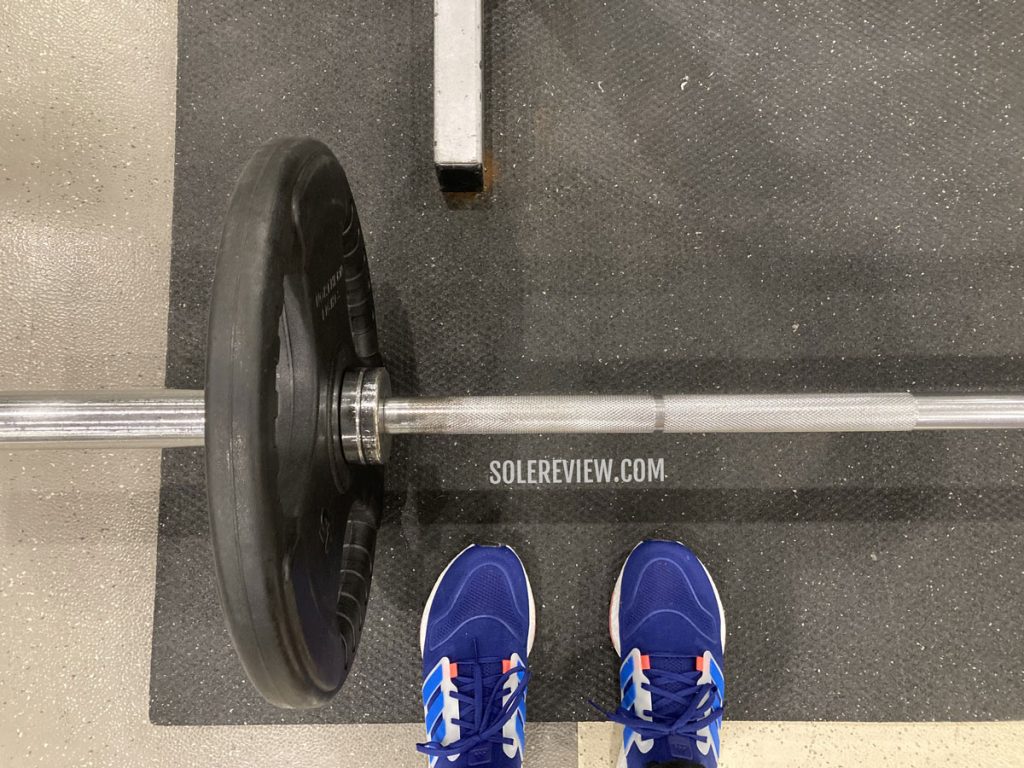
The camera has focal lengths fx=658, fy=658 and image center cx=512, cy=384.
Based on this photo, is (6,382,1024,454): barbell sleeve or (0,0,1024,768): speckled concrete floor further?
(0,0,1024,768): speckled concrete floor

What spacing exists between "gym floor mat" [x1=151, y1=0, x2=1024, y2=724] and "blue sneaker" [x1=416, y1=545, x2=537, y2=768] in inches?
1.2

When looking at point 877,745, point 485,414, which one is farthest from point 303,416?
point 877,745

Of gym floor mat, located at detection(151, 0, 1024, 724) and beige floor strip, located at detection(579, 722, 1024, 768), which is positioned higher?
gym floor mat, located at detection(151, 0, 1024, 724)

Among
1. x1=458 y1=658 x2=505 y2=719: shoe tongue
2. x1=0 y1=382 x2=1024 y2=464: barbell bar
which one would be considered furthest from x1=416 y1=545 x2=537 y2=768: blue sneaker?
x1=0 y1=382 x2=1024 y2=464: barbell bar

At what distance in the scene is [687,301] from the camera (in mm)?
889

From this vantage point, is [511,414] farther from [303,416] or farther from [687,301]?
[687,301]

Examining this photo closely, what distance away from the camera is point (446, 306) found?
35.0 inches

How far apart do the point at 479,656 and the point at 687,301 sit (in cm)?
54

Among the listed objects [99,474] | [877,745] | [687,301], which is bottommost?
[877,745]

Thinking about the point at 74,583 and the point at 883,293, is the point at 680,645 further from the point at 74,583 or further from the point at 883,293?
the point at 74,583

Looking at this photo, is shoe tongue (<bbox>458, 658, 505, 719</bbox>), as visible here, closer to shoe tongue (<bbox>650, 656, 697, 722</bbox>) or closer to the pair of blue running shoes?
the pair of blue running shoes

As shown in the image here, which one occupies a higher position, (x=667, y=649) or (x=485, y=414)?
(x=485, y=414)

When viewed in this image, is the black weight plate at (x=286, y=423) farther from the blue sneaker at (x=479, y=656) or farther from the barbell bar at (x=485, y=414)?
the blue sneaker at (x=479, y=656)

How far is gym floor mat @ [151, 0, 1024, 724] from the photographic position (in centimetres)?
85
